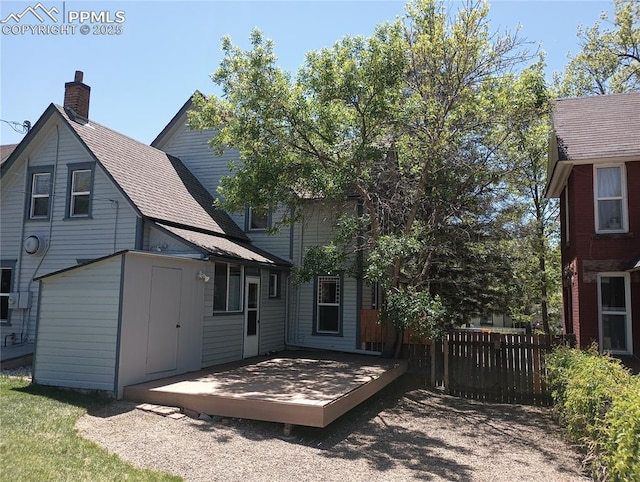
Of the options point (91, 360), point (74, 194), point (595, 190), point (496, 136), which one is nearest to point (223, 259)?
point (91, 360)

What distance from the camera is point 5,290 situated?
14695 mm

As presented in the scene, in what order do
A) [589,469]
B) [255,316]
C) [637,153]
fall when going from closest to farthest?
1. [589,469]
2. [637,153]
3. [255,316]

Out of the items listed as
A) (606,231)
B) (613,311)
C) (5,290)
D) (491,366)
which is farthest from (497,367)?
(5,290)

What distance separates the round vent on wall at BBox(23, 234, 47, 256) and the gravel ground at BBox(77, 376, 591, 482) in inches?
289

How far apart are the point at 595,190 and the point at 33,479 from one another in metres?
13.1

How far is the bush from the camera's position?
4.21 meters

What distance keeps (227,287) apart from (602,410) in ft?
31.7

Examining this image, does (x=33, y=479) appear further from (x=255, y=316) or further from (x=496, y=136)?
(x=496, y=136)

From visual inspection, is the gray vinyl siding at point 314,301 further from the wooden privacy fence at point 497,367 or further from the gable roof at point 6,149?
the gable roof at point 6,149

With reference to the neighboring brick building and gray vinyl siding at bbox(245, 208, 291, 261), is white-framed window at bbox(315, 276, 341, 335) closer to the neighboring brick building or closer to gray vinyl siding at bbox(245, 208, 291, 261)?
gray vinyl siding at bbox(245, 208, 291, 261)

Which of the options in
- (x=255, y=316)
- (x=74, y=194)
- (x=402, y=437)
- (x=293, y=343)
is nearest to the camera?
(x=402, y=437)

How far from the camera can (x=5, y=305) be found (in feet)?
47.8

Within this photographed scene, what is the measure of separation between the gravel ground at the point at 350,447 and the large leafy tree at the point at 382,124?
3.28m

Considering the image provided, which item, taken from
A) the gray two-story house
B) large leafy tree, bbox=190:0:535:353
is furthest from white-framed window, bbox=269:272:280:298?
large leafy tree, bbox=190:0:535:353
